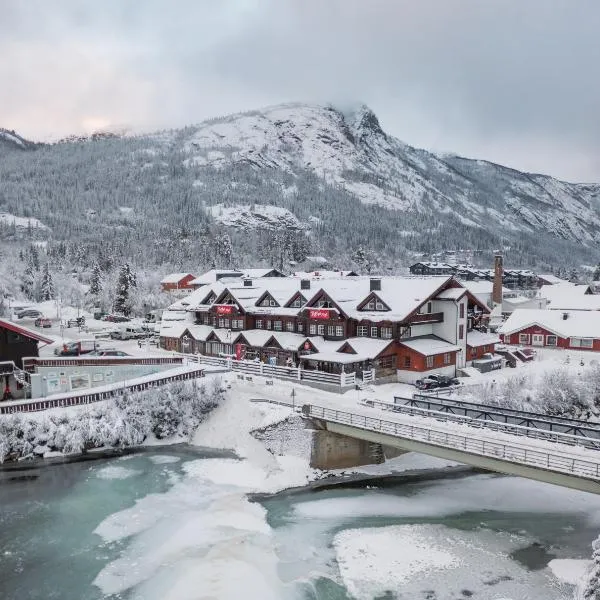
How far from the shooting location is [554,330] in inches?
2554

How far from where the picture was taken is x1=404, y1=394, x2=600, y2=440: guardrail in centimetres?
3133

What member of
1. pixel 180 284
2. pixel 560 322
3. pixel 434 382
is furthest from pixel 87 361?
pixel 180 284

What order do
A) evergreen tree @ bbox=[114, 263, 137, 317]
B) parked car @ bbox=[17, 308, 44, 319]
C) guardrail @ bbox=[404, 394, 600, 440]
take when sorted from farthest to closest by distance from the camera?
parked car @ bbox=[17, 308, 44, 319]
evergreen tree @ bbox=[114, 263, 137, 317]
guardrail @ bbox=[404, 394, 600, 440]

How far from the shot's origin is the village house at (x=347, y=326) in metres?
49.1

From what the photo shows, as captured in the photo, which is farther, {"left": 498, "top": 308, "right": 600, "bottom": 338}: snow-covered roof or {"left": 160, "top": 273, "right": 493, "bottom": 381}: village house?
→ {"left": 498, "top": 308, "right": 600, "bottom": 338}: snow-covered roof

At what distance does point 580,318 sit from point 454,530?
47478 millimetres

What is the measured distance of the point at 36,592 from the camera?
2133 cm

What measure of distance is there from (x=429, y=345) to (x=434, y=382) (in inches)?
202

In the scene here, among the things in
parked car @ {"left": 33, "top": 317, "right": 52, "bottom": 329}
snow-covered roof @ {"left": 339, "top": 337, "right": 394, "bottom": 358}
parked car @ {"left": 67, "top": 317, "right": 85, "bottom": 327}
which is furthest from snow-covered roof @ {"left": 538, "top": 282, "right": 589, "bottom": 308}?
parked car @ {"left": 33, "top": 317, "right": 52, "bottom": 329}

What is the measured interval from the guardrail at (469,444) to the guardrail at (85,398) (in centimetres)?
1240

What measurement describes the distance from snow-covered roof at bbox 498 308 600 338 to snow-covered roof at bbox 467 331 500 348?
9.37 m

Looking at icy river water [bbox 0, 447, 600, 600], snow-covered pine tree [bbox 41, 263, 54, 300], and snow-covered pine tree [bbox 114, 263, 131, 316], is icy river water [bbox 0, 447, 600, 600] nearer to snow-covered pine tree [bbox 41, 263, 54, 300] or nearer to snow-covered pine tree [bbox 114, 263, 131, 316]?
snow-covered pine tree [bbox 114, 263, 131, 316]

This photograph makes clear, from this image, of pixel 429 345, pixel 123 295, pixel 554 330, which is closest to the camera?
pixel 429 345

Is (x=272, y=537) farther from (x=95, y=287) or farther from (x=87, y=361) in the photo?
A: (x=95, y=287)
